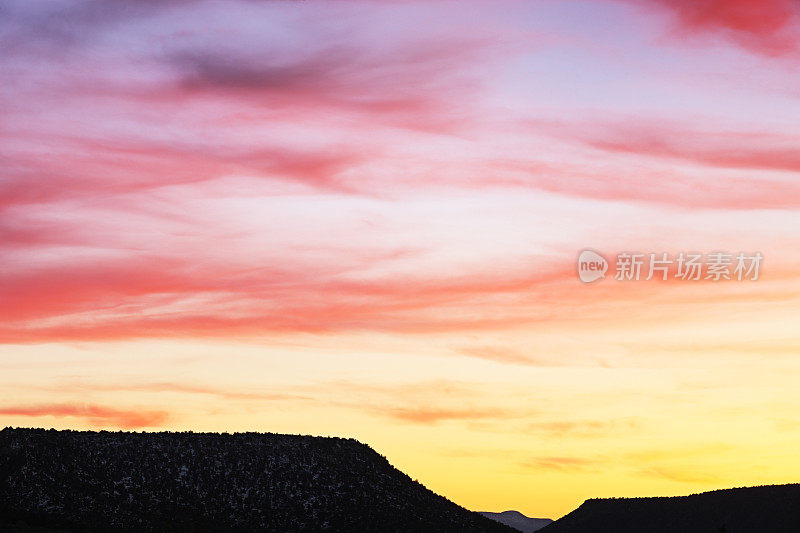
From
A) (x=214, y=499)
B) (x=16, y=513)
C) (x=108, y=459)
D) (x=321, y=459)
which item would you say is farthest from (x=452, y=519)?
(x=16, y=513)

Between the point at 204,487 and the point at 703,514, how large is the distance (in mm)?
82605

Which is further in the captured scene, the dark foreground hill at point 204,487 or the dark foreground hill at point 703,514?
the dark foreground hill at point 703,514

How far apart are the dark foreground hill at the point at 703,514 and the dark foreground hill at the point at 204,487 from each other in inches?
1703

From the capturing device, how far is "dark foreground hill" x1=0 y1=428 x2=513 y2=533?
383 ft

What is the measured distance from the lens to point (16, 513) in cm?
11281

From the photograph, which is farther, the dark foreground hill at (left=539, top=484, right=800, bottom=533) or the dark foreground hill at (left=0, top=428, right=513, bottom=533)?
the dark foreground hill at (left=539, top=484, right=800, bottom=533)

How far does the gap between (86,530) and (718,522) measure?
9651 cm

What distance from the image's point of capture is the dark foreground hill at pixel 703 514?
155625 mm

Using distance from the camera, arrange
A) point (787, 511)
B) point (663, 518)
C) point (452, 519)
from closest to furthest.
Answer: point (452, 519) → point (787, 511) → point (663, 518)

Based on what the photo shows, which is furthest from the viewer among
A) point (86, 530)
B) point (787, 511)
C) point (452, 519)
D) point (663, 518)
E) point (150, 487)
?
point (663, 518)

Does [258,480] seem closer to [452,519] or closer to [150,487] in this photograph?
[150,487]

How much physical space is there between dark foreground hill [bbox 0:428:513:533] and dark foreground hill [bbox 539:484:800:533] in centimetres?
4325

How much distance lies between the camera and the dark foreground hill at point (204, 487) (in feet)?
383

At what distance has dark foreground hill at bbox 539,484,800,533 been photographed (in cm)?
15562
